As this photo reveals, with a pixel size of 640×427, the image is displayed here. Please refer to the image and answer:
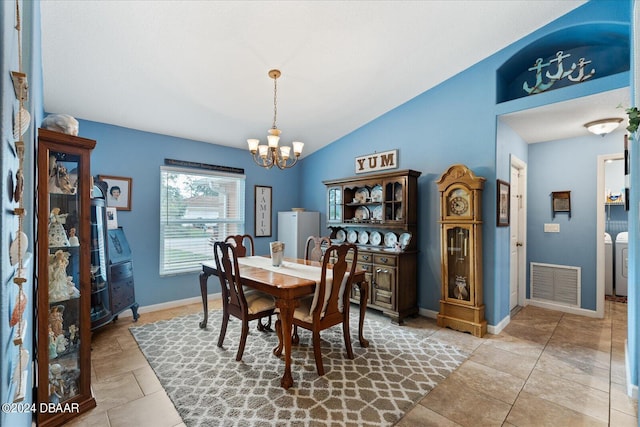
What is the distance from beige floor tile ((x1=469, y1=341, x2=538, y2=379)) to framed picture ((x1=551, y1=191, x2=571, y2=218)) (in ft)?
7.84

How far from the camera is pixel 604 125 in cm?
329

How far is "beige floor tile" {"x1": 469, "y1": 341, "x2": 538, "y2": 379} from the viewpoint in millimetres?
2557

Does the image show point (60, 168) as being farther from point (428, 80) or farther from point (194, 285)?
point (428, 80)

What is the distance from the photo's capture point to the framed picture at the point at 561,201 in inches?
161

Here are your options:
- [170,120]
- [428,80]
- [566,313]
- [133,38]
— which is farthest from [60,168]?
[566,313]

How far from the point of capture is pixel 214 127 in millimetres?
4117

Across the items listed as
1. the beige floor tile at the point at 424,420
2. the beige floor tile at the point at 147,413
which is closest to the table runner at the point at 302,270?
the beige floor tile at the point at 424,420

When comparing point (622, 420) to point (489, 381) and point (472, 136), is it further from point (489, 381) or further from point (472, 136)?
point (472, 136)

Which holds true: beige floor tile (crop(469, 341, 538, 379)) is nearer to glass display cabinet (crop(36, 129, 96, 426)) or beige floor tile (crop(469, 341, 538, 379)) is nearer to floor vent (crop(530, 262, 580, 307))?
floor vent (crop(530, 262, 580, 307))

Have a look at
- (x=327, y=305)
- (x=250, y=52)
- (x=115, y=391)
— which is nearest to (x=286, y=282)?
(x=327, y=305)

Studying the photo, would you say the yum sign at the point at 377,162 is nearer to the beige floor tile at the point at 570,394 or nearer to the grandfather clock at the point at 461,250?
the grandfather clock at the point at 461,250

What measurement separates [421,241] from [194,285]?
3.35 meters

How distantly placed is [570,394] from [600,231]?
8.63 feet

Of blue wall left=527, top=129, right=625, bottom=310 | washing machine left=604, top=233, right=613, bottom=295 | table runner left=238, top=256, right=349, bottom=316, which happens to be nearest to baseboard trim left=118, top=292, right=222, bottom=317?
table runner left=238, top=256, right=349, bottom=316
